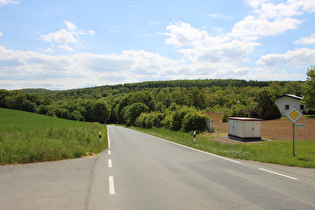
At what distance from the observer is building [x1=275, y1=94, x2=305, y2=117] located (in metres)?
36.9

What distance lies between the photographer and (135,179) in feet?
21.4

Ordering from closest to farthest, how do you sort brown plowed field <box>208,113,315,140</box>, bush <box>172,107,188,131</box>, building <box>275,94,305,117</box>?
1. brown plowed field <box>208,113,315,140</box>
2. bush <box>172,107,188,131</box>
3. building <box>275,94,305,117</box>

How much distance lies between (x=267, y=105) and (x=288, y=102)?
713cm

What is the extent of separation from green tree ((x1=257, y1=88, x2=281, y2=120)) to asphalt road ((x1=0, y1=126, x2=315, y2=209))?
1123 inches

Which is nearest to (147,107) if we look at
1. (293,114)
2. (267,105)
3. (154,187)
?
(267,105)

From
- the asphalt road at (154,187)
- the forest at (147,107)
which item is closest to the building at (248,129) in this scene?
the forest at (147,107)

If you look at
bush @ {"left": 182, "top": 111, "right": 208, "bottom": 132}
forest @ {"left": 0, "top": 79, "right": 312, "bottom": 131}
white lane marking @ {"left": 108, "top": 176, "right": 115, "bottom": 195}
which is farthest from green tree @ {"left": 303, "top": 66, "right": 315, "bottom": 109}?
white lane marking @ {"left": 108, "top": 176, "right": 115, "bottom": 195}

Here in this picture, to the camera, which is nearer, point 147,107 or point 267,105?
point 267,105

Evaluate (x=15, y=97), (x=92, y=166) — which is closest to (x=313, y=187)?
(x=92, y=166)

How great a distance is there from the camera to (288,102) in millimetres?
38250

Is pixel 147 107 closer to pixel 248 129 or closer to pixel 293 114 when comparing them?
pixel 248 129

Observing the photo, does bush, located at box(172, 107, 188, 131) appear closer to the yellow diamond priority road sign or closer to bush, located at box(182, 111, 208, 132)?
bush, located at box(182, 111, 208, 132)

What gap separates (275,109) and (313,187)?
32.5 m

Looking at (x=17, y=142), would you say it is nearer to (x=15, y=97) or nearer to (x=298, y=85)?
(x=15, y=97)
